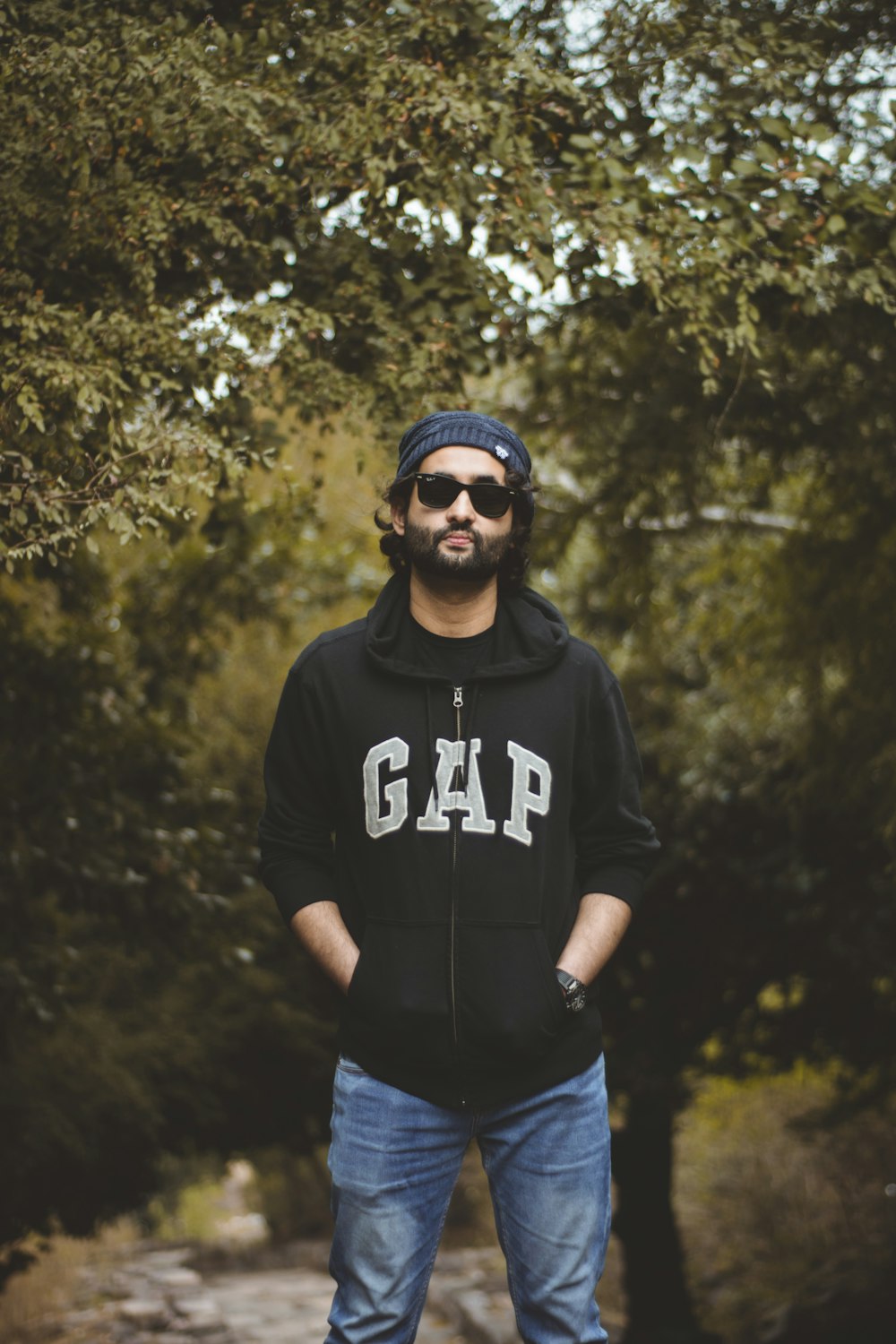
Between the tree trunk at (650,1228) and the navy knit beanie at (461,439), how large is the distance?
21.4ft

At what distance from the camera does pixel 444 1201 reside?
2311mm

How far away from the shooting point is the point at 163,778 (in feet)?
19.7

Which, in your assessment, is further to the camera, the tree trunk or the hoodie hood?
the tree trunk

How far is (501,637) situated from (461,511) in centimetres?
27

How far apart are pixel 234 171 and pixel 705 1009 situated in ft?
20.9

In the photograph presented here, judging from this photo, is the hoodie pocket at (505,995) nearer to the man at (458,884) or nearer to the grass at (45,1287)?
the man at (458,884)

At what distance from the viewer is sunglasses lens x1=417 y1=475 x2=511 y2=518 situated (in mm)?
2430

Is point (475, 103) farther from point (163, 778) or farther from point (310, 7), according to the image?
point (163, 778)

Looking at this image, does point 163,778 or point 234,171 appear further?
point 163,778

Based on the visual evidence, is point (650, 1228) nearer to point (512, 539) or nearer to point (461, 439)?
point (512, 539)

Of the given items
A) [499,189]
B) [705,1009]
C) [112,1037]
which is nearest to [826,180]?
[499,189]

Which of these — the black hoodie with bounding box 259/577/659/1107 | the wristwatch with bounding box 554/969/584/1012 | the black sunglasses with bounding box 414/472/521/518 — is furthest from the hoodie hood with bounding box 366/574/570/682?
the wristwatch with bounding box 554/969/584/1012

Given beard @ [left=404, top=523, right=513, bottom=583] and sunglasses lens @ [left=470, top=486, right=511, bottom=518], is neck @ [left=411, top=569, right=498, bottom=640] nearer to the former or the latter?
beard @ [left=404, top=523, right=513, bottom=583]

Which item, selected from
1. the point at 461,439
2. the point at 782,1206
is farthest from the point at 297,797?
the point at 782,1206
